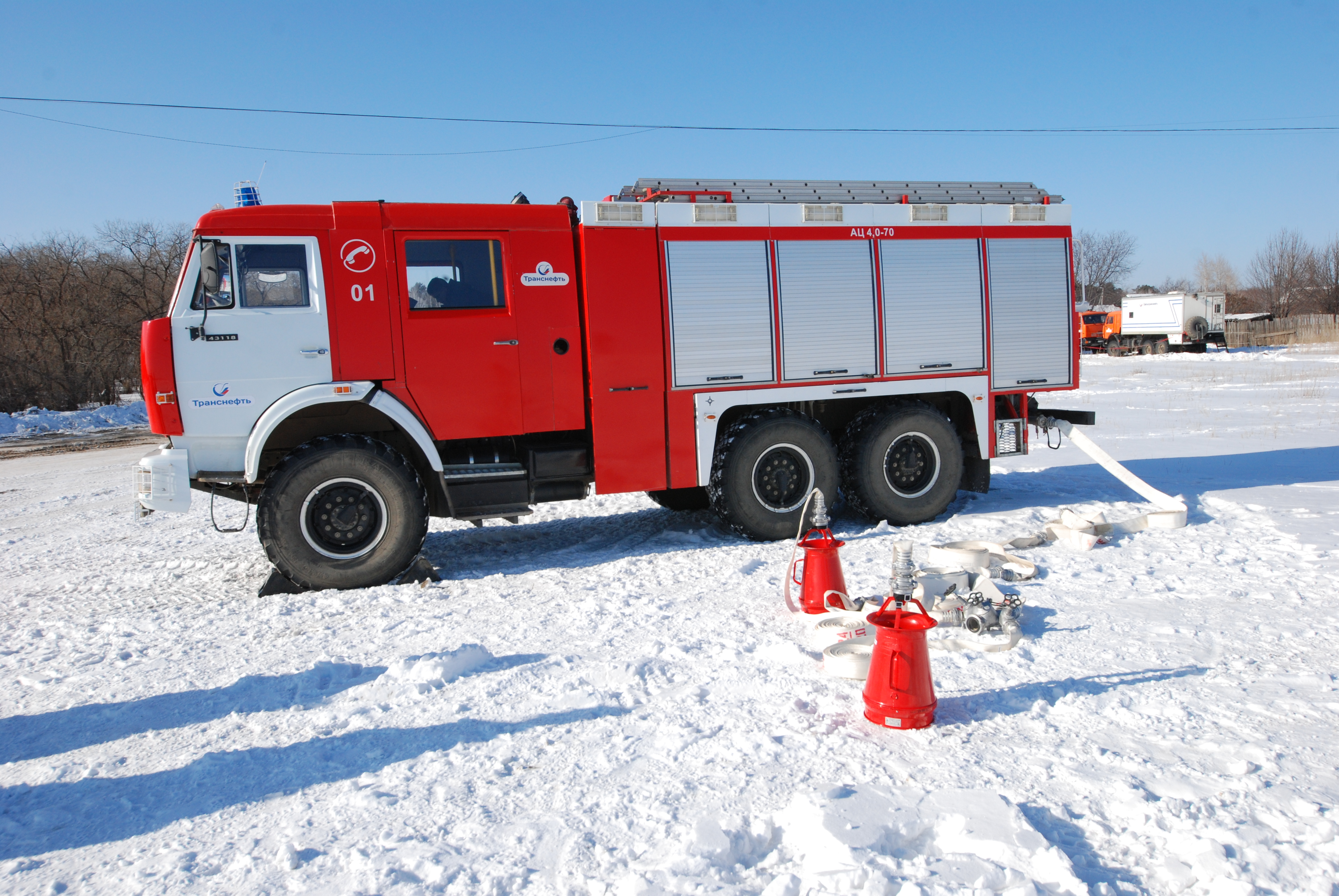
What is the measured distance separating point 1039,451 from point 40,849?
530 inches

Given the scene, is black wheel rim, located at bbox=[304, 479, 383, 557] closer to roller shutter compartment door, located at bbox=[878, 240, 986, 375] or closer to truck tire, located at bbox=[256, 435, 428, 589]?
truck tire, located at bbox=[256, 435, 428, 589]

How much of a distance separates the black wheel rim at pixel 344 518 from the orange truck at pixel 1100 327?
153ft

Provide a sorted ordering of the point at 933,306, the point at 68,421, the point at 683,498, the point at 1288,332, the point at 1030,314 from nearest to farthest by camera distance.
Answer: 1. the point at 933,306
2. the point at 1030,314
3. the point at 683,498
4. the point at 68,421
5. the point at 1288,332

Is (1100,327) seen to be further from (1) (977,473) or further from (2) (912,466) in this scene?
(2) (912,466)

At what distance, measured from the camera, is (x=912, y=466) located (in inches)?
321

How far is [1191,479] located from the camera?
388 inches

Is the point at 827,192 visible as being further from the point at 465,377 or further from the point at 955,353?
the point at 465,377

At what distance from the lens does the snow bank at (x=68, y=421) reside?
23234 mm

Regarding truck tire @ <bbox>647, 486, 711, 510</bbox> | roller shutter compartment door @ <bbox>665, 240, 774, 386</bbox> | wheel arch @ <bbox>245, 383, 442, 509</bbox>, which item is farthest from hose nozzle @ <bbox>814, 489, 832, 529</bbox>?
truck tire @ <bbox>647, 486, 711, 510</bbox>

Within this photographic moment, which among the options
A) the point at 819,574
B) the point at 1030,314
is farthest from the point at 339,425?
the point at 1030,314

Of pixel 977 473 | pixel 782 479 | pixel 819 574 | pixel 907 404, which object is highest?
pixel 907 404

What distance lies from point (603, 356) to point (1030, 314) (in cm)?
443

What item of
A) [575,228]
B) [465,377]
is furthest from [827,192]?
[465,377]

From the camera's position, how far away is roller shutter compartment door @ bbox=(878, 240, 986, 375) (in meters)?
7.87
